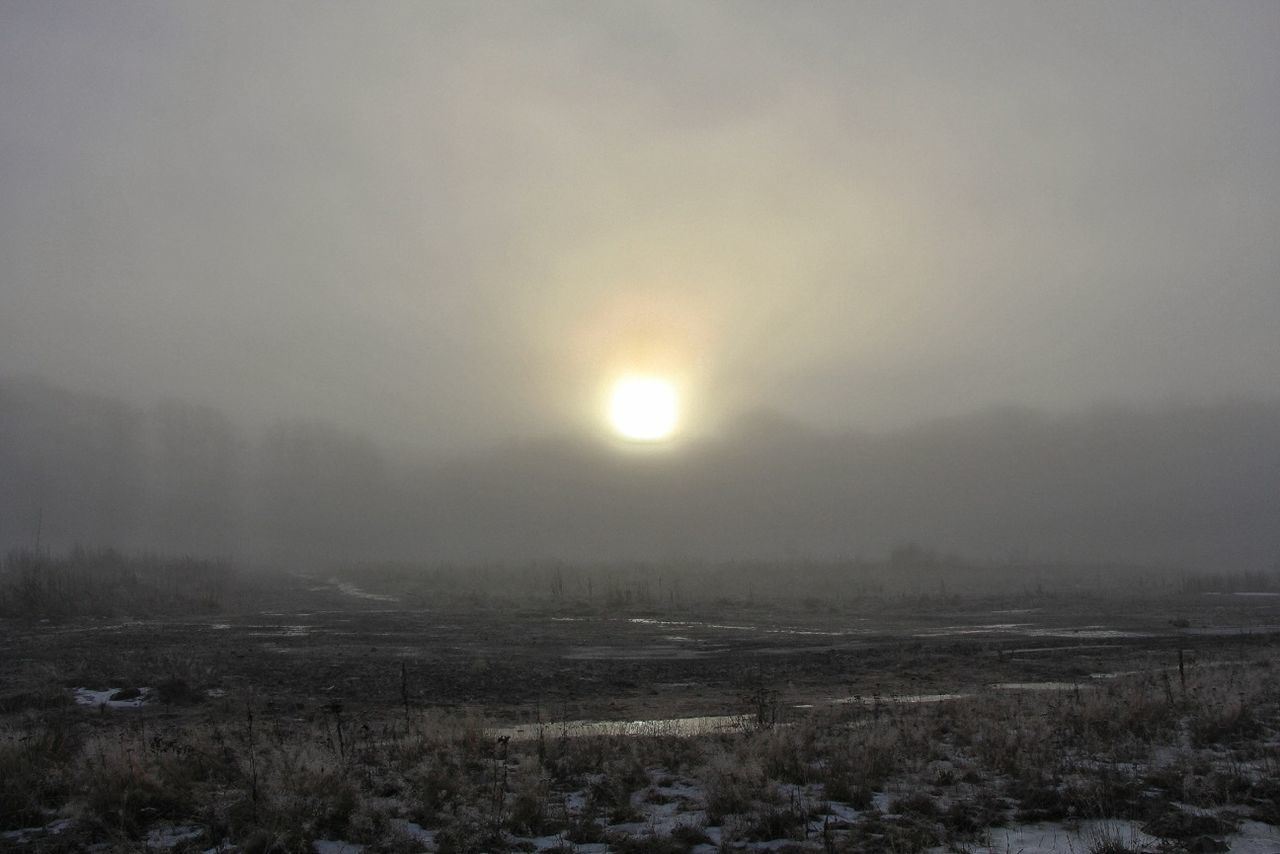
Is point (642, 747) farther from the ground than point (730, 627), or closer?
farther from the ground

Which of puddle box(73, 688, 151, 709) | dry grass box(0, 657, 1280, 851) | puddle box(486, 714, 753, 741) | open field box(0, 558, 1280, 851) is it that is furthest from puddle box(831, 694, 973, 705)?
puddle box(73, 688, 151, 709)

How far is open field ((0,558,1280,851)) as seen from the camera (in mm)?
9109

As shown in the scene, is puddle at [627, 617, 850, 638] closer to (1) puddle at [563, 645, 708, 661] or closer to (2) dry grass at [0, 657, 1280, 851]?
(1) puddle at [563, 645, 708, 661]

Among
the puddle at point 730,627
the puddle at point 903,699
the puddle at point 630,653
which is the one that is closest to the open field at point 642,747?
the puddle at point 903,699

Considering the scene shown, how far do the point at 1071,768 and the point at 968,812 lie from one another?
8.80ft

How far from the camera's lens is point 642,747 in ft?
44.1

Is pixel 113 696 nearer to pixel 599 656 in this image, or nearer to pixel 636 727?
pixel 636 727

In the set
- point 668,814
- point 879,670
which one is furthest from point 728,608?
point 668,814

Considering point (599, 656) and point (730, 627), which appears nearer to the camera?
point (599, 656)

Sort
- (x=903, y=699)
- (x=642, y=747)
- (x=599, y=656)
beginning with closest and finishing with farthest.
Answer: (x=642, y=747), (x=903, y=699), (x=599, y=656)

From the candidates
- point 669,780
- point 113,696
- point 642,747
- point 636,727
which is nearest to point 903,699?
point 636,727

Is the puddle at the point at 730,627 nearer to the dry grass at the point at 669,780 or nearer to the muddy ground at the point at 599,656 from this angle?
the muddy ground at the point at 599,656

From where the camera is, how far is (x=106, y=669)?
84.7 ft

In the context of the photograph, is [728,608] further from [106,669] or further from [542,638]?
[106,669]
